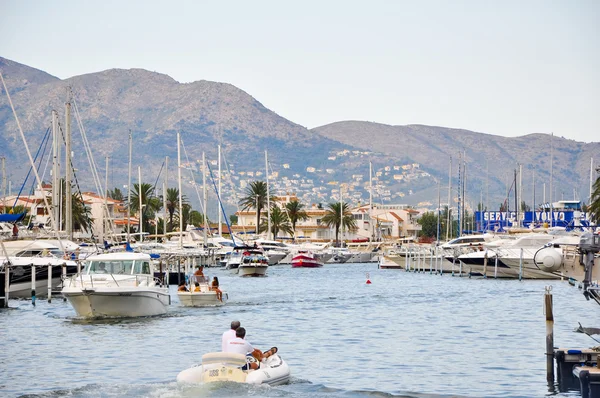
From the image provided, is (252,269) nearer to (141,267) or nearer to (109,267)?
(141,267)

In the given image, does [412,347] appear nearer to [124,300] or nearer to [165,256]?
[124,300]

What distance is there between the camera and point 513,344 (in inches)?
1559

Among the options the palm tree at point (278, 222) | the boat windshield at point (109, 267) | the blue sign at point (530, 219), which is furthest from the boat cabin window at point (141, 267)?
the palm tree at point (278, 222)

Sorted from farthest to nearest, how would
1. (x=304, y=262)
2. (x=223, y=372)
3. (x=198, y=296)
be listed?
(x=304, y=262) → (x=198, y=296) → (x=223, y=372)

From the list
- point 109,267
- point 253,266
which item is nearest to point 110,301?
point 109,267

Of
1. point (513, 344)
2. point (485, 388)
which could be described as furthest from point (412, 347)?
point (485, 388)

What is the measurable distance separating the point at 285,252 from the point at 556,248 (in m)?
97.6

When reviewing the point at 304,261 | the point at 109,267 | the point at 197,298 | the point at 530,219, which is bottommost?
the point at 197,298

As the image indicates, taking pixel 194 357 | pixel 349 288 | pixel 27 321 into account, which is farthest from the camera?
pixel 349 288

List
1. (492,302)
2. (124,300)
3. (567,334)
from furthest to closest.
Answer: (492,302)
(124,300)
(567,334)

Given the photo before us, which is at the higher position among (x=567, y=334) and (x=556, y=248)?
(x=556, y=248)

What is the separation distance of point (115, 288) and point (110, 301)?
663mm

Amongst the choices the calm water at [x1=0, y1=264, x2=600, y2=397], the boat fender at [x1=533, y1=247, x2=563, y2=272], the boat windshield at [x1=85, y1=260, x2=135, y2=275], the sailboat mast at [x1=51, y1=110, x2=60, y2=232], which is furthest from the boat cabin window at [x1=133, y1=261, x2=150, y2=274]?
the sailboat mast at [x1=51, y1=110, x2=60, y2=232]

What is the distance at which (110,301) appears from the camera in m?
45.2
